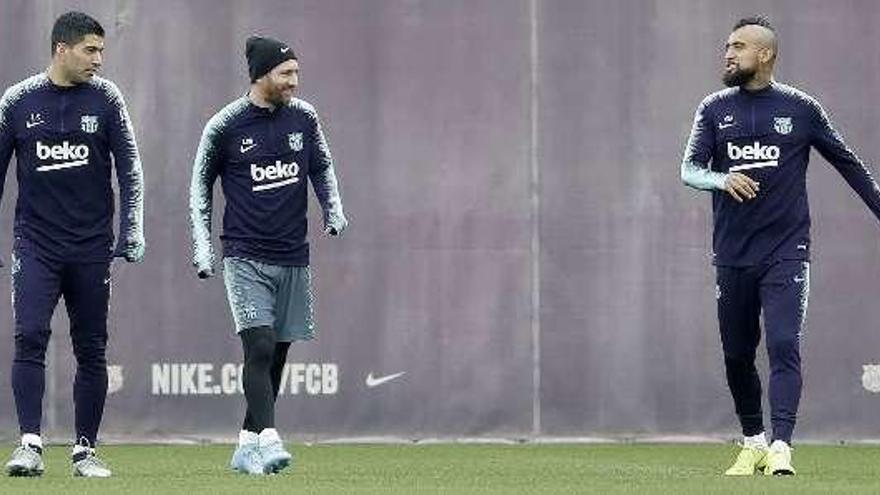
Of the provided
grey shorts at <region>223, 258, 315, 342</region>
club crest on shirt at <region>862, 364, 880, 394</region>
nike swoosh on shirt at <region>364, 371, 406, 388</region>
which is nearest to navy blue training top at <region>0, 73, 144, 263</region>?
grey shorts at <region>223, 258, 315, 342</region>

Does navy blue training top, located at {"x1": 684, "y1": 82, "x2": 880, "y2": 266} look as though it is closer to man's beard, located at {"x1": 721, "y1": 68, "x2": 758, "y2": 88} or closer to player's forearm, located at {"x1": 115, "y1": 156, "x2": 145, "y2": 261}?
man's beard, located at {"x1": 721, "y1": 68, "x2": 758, "y2": 88}

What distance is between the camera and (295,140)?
11562 millimetres

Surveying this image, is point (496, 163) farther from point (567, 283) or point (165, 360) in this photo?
point (165, 360)

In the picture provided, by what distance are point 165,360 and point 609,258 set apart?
9.10 feet

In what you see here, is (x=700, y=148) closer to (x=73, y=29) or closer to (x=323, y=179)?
(x=323, y=179)

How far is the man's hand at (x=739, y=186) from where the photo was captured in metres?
11.4

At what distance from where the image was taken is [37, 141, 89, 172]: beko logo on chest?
11.2 m

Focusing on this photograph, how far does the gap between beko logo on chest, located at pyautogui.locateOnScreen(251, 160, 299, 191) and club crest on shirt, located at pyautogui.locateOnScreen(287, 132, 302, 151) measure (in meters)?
0.08

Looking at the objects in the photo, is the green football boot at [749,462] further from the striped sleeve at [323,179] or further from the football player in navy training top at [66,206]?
the football player in navy training top at [66,206]

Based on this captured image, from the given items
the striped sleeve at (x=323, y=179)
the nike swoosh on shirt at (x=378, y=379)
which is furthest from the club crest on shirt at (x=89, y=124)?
the nike swoosh on shirt at (x=378, y=379)

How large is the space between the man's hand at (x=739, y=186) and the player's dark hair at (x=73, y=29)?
2922 millimetres

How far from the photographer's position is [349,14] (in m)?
15.2

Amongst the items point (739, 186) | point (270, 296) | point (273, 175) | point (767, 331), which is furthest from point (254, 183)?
point (767, 331)

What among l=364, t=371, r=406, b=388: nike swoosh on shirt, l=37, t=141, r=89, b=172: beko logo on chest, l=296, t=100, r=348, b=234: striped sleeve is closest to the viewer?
l=37, t=141, r=89, b=172: beko logo on chest
